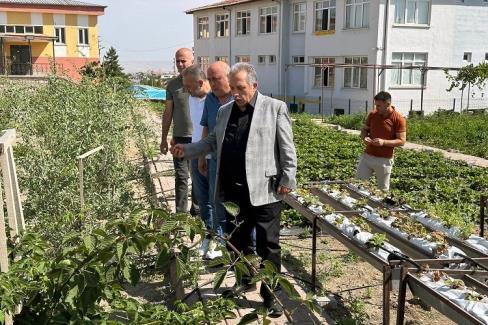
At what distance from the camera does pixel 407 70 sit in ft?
78.5

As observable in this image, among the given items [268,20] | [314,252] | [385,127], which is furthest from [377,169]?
[268,20]

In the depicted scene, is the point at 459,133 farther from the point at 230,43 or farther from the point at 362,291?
the point at 230,43

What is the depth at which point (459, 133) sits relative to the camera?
53.4 feet

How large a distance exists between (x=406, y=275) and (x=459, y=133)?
14088mm

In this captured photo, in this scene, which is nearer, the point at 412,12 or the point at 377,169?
the point at 377,169

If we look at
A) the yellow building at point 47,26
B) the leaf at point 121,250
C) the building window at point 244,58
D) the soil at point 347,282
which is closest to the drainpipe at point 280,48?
the building window at point 244,58

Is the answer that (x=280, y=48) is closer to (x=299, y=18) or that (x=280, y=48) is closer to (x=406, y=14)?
(x=299, y=18)

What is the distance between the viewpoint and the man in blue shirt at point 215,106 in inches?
178

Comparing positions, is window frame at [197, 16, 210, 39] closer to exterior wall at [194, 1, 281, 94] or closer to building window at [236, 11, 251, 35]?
exterior wall at [194, 1, 281, 94]

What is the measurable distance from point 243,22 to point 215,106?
30463 mm

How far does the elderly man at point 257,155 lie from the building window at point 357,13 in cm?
2136

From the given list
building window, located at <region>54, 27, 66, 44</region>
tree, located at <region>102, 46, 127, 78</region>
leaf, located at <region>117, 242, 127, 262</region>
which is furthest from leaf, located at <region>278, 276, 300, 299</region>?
building window, located at <region>54, 27, 66, 44</region>

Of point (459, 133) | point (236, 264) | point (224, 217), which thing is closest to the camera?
point (236, 264)

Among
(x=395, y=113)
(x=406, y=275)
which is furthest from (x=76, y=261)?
(x=395, y=113)
